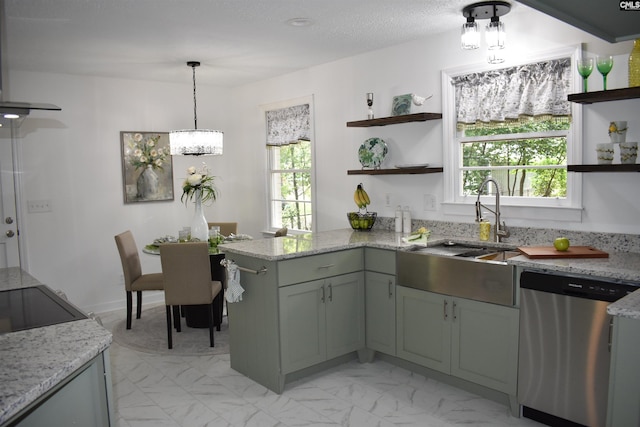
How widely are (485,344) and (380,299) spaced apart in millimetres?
799

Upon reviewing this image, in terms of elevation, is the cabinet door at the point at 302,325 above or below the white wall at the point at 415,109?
below

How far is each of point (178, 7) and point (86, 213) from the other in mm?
2809

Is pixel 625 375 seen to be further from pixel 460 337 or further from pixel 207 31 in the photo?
pixel 207 31

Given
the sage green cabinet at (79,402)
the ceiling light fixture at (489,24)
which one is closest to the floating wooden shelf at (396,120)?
the ceiling light fixture at (489,24)

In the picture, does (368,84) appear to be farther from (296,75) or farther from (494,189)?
(494,189)

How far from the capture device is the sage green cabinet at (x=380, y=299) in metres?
3.40

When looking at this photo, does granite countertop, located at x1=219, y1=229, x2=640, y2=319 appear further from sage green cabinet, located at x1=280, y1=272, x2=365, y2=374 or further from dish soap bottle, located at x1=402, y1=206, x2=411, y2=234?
sage green cabinet, located at x1=280, y1=272, x2=365, y2=374

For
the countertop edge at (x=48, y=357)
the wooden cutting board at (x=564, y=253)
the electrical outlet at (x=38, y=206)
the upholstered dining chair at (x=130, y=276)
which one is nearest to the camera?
the countertop edge at (x=48, y=357)

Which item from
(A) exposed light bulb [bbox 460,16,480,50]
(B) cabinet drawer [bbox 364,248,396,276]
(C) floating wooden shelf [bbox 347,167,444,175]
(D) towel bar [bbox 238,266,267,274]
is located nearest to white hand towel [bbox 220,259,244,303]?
(D) towel bar [bbox 238,266,267,274]

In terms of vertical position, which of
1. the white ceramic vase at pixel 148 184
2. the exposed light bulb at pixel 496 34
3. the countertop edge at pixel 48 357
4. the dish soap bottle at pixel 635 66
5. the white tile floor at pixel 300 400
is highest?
the exposed light bulb at pixel 496 34

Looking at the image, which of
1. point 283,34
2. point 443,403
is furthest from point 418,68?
point 443,403

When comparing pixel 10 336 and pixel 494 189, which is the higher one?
pixel 494 189

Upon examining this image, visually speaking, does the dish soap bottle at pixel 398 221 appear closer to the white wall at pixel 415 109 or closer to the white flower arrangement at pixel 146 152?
the white wall at pixel 415 109

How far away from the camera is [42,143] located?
4.80m
